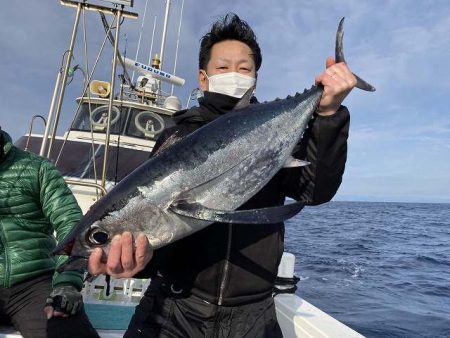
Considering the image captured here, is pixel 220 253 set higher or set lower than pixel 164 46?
lower

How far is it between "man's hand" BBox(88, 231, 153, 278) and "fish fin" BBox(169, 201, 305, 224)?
25 cm

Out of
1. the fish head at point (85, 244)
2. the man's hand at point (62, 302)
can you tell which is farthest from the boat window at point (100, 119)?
the fish head at point (85, 244)

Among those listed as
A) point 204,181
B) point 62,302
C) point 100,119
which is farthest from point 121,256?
point 100,119

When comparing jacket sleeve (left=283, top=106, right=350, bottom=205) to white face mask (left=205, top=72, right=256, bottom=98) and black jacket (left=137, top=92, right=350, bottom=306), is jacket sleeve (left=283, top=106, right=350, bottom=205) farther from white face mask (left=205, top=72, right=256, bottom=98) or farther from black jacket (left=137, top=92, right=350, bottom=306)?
white face mask (left=205, top=72, right=256, bottom=98)

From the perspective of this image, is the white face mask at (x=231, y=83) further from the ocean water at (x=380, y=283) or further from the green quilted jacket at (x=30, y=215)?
the ocean water at (x=380, y=283)

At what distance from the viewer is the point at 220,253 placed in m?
1.99

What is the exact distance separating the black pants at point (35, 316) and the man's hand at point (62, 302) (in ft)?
0.19

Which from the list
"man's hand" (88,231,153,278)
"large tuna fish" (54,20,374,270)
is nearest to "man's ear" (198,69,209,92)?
"large tuna fish" (54,20,374,270)

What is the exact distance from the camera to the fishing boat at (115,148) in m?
3.79

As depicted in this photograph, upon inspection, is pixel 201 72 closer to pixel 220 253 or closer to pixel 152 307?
pixel 220 253

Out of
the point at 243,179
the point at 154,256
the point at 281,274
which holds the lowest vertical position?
the point at 281,274

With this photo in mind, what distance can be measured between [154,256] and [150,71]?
9429mm

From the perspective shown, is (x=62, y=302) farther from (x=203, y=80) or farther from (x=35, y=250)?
(x=203, y=80)

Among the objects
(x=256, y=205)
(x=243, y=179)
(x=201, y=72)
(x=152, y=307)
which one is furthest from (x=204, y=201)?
(x=201, y=72)
